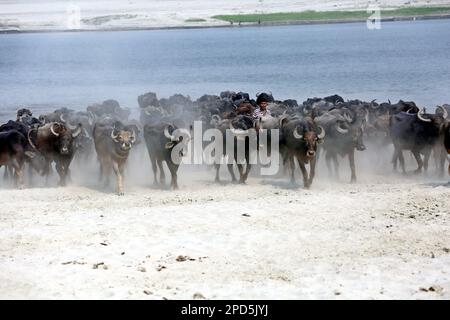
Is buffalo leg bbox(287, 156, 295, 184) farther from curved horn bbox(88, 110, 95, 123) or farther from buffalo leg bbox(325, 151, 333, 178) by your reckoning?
curved horn bbox(88, 110, 95, 123)

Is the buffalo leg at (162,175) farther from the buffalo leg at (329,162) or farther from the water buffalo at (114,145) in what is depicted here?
the buffalo leg at (329,162)

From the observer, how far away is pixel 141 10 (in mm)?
133625

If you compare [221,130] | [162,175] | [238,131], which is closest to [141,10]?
[221,130]

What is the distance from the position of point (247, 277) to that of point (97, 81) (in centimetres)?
5232

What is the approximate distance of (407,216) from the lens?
1470 cm

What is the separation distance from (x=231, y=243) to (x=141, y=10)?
123736 millimetres

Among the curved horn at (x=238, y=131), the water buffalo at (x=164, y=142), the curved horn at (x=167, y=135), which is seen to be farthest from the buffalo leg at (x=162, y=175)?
the curved horn at (x=238, y=131)

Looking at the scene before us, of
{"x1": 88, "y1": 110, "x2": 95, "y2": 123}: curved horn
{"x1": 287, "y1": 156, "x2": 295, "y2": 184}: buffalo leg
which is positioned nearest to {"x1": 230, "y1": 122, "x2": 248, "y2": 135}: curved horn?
{"x1": 287, "y1": 156, "x2": 295, "y2": 184}: buffalo leg

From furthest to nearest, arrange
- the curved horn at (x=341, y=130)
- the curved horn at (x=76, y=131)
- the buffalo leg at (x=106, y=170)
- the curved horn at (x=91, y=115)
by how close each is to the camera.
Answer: the curved horn at (x=91, y=115)
the curved horn at (x=76, y=131)
the curved horn at (x=341, y=130)
the buffalo leg at (x=106, y=170)

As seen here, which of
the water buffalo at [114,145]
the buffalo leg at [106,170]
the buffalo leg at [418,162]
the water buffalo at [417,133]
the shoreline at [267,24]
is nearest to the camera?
the water buffalo at [114,145]

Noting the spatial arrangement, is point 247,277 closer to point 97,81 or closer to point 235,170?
point 235,170

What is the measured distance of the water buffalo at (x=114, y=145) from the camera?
59.7 feet

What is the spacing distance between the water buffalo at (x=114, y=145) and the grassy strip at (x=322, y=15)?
10323 centimetres

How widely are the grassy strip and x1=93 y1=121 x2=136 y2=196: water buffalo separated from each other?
103m
